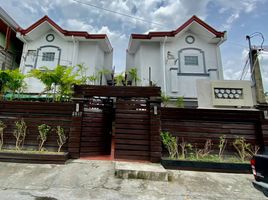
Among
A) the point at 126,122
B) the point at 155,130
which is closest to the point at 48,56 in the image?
the point at 126,122

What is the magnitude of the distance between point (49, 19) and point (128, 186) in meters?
10.4

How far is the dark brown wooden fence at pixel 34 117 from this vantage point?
4.81m

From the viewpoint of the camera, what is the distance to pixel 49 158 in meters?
4.18

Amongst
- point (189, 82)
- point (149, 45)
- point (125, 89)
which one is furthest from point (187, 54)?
point (125, 89)

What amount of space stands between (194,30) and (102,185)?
1017cm

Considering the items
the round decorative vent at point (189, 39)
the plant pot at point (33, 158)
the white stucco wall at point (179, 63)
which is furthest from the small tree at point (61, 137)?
the round decorative vent at point (189, 39)

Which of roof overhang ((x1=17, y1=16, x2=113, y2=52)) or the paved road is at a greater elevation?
roof overhang ((x1=17, y1=16, x2=113, y2=52))

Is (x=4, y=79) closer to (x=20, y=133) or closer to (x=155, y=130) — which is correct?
(x=20, y=133)

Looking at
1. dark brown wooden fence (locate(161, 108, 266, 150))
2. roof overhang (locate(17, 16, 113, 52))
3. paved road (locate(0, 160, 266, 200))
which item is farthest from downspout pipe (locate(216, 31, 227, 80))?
roof overhang (locate(17, 16, 113, 52))

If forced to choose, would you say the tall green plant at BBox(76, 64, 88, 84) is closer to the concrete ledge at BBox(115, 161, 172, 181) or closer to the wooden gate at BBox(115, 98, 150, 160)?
the wooden gate at BBox(115, 98, 150, 160)

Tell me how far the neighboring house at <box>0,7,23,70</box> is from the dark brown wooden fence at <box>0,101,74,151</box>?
5.96 m

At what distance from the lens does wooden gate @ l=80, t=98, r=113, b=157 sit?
4.76 meters

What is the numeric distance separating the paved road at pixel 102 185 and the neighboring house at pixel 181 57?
5.88 meters

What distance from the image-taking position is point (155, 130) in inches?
181
